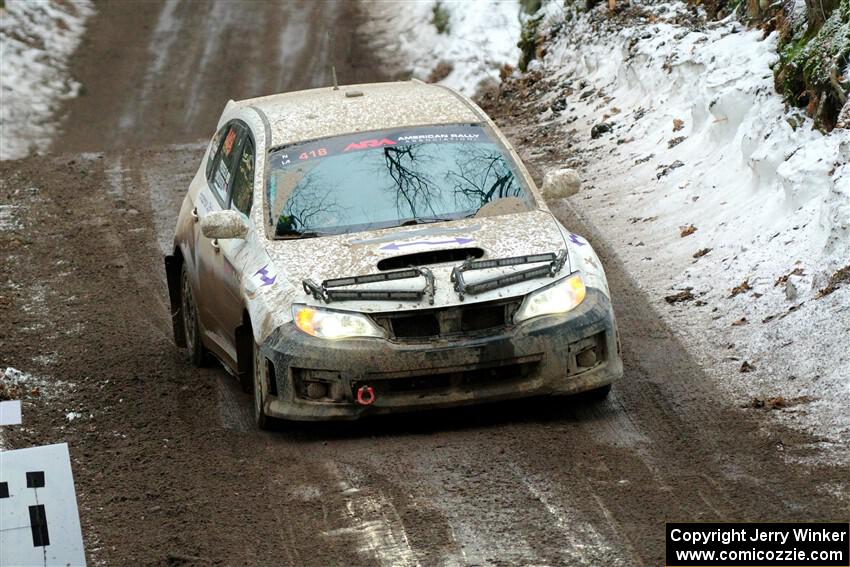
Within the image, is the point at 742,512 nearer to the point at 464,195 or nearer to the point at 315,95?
the point at 464,195

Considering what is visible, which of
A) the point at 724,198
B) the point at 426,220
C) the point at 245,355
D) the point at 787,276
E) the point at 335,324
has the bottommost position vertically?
the point at 724,198

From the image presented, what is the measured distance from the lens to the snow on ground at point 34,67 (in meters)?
20.5

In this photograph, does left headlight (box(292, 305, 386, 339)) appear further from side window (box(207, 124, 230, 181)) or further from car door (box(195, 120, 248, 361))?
side window (box(207, 124, 230, 181))

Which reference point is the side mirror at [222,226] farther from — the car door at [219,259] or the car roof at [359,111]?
the car roof at [359,111]

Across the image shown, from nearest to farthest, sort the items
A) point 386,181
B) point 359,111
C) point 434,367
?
point 434,367 → point 386,181 → point 359,111

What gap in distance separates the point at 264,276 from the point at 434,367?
1153mm

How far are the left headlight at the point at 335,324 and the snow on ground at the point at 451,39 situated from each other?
512 inches

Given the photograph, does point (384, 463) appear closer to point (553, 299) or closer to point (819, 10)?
point (553, 299)

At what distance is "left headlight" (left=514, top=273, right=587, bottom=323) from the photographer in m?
7.46

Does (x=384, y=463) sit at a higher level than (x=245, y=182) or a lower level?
lower

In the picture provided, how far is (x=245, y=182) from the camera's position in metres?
8.84

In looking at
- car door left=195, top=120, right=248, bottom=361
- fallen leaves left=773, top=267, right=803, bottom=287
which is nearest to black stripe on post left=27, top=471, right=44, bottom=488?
car door left=195, top=120, right=248, bottom=361

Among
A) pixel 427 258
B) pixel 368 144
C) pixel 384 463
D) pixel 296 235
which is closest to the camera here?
pixel 384 463

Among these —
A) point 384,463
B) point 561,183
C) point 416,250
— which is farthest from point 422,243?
point 384,463
